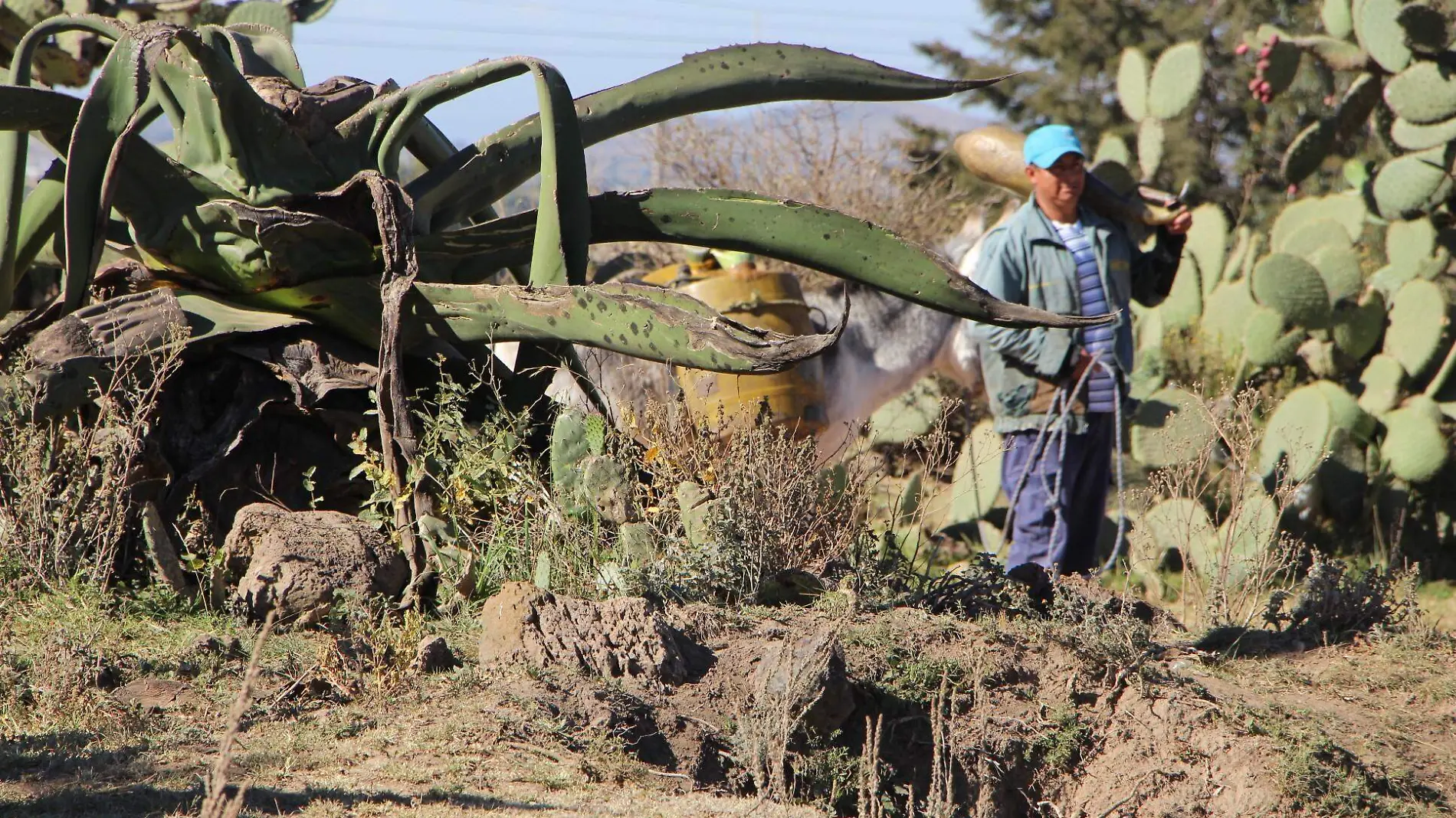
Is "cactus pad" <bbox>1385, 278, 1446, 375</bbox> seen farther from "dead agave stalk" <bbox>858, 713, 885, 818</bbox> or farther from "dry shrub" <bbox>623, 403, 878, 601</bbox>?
"dead agave stalk" <bbox>858, 713, 885, 818</bbox>

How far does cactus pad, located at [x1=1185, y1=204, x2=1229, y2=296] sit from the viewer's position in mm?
8047

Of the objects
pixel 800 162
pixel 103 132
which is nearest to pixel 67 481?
pixel 103 132

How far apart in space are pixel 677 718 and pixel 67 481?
6.38 ft

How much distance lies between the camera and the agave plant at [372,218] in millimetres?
3918

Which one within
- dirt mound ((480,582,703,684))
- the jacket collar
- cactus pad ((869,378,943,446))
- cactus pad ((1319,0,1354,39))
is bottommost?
dirt mound ((480,582,703,684))

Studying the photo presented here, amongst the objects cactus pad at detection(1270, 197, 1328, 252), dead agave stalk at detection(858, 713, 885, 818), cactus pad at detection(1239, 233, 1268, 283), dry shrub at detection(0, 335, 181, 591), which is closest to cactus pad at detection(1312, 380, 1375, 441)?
cactus pad at detection(1239, 233, 1268, 283)

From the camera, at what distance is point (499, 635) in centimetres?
347

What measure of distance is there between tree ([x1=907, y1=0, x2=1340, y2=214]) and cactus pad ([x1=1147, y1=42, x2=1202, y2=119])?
9650mm

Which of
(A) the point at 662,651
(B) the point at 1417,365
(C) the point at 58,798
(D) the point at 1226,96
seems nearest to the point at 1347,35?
(B) the point at 1417,365

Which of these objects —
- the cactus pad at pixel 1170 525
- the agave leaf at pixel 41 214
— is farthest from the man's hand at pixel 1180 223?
the agave leaf at pixel 41 214

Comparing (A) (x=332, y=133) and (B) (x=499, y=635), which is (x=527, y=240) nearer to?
(A) (x=332, y=133)

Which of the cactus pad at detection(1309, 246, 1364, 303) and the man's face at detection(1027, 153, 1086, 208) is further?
the cactus pad at detection(1309, 246, 1364, 303)

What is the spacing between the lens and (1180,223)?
582cm

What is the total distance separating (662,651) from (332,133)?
6.76ft
